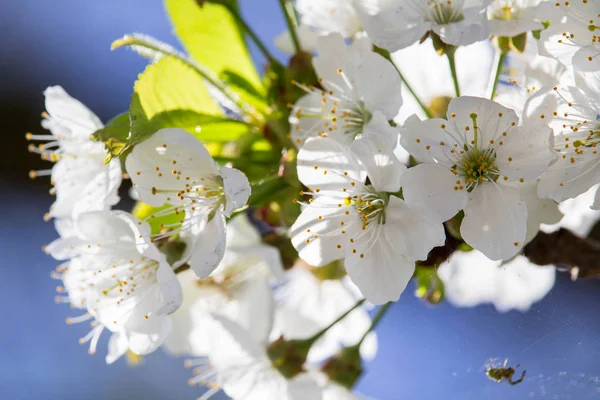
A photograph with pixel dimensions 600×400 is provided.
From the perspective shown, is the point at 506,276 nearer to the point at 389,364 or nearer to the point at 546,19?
the point at 389,364

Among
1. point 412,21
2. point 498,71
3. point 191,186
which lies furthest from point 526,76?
point 191,186

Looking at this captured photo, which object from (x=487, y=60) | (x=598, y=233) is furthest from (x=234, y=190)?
(x=598, y=233)

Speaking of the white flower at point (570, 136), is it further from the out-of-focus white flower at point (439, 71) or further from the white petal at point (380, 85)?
the out-of-focus white flower at point (439, 71)

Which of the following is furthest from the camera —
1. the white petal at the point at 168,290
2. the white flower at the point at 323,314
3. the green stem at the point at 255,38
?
the white flower at the point at 323,314

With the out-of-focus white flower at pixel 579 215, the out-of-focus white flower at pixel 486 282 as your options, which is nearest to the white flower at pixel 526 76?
the out-of-focus white flower at pixel 579 215

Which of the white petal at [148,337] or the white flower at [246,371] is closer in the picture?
the white petal at [148,337]

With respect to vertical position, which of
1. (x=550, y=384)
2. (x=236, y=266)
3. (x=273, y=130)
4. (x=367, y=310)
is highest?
(x=273, y=130)
